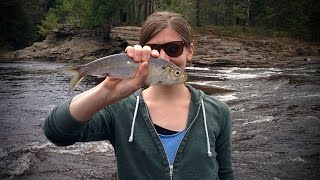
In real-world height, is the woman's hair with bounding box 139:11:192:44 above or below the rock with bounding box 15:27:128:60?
above

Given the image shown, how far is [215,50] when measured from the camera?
44.2 meters

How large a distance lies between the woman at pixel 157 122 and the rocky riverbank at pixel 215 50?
3766 cm

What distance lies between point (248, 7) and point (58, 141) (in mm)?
58576

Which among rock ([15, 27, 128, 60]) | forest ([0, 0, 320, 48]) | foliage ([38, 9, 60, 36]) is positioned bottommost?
rock ([15, 27, 128, 60])

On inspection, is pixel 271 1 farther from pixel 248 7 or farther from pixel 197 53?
pixel 197 53

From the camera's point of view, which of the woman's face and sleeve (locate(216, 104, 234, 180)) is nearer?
the woman's face

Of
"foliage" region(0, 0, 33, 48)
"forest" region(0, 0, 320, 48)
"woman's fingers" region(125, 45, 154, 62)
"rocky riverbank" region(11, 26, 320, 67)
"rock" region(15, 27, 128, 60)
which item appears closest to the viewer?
"woman's fingers" region(125, 45, 154, 62)

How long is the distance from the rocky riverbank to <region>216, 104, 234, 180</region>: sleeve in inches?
1476

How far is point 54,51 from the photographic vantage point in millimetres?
56062

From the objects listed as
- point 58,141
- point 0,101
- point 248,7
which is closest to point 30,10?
point 248,7

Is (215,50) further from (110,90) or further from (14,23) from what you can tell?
(14,23)

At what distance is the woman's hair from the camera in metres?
2.96

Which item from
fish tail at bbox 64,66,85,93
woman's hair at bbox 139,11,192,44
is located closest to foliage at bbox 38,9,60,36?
fish tail at bbox 64,66,85,93

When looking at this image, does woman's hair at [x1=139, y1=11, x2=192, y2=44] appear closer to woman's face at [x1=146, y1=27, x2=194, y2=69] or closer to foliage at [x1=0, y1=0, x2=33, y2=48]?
woman's face at [x1=146, y1=27, x2=194, y2=69]
